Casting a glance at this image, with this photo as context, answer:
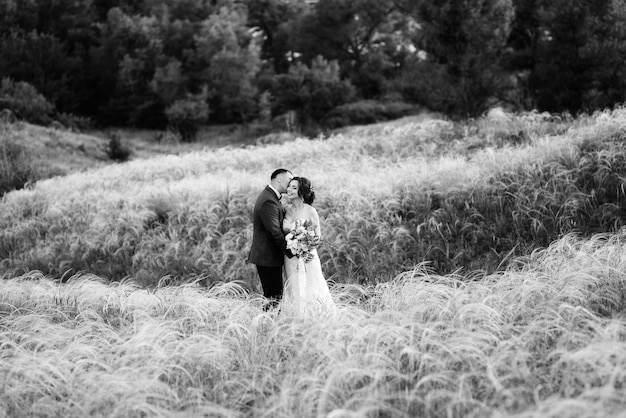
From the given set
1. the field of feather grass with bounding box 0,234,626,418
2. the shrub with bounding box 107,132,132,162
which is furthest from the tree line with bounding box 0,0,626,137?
the field of feather grass with bounding box 0,234,626,418

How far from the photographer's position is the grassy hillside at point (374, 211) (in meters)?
7.78

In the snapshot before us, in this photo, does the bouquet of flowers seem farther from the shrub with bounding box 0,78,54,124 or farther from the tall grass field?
the shrub with bounding box 0,78,54,124

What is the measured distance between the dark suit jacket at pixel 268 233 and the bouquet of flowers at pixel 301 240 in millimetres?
159

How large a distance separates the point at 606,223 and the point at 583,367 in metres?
4.69

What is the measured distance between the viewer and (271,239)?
595cm

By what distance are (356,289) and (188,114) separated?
66.9 ft

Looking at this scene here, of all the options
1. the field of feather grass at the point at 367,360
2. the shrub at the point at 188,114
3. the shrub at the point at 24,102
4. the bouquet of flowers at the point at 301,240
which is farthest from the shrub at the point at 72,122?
the field of feather grass at the point at 367,360

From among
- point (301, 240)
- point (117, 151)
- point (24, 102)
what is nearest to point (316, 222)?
point (301, 240)

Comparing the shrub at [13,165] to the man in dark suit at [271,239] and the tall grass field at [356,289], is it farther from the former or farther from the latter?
the man in dark suit at [271,239]

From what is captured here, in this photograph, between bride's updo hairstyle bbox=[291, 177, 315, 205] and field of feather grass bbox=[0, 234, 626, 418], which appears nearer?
field of feather grass bbox=[0, 234, 626, 418]

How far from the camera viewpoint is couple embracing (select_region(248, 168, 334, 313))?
18.8 ft

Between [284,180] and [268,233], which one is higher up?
[284,180]

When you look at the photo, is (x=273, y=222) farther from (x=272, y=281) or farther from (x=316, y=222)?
(x=272, y=281)

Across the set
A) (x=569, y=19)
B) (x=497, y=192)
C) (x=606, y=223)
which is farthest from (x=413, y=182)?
(x=569, y=19)
